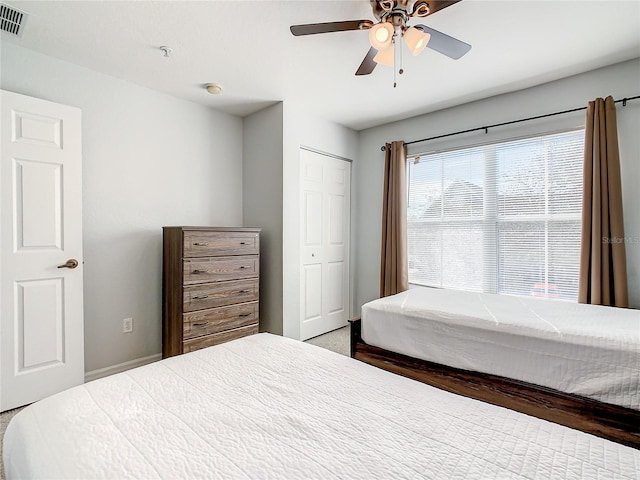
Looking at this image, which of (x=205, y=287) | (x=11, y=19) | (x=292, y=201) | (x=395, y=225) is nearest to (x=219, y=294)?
(x=205, y=287)

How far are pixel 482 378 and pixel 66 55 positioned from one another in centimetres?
368

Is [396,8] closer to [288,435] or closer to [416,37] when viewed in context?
[416,37]

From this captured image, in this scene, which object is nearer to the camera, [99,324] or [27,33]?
[27,33]

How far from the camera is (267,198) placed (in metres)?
3.40

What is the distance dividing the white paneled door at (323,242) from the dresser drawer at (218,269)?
0.67 metres

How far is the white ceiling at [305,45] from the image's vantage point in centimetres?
190

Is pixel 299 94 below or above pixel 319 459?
above

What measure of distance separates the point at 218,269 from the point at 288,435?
2191 mm

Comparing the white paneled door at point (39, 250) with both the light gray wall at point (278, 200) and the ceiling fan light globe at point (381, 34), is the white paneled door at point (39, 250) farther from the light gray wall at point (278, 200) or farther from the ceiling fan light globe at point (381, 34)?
the ceiling fan light globe at point (381, 34)

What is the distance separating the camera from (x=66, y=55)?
2.36m

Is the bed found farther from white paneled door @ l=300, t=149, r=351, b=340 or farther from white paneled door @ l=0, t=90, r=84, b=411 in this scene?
white paneled door @ l=0, t=90, r=84, b=411

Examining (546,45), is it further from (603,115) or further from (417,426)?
(417,426)

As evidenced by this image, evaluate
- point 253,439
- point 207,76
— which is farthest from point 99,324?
point 253,439

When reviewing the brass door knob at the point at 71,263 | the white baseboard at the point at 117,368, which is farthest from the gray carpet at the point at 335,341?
the brass door knob at the point at 71,263
